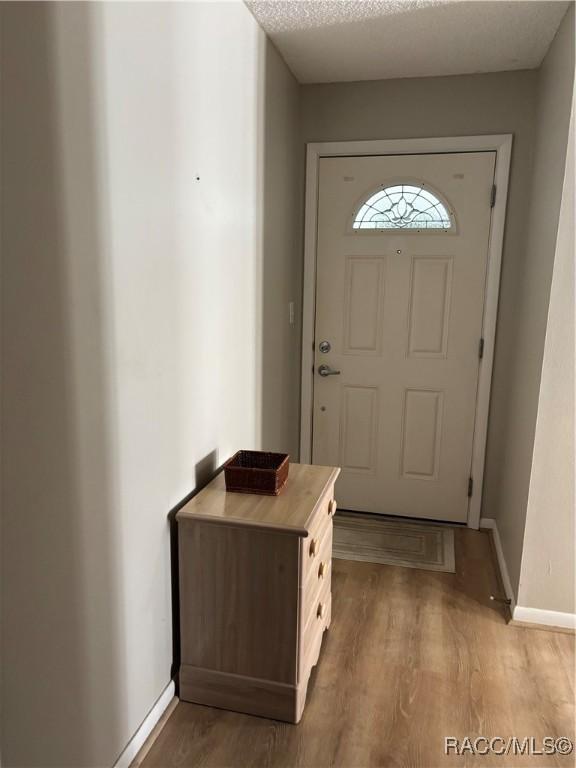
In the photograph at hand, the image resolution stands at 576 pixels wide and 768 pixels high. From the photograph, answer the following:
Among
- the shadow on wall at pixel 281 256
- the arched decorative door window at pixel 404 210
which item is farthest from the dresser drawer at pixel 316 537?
the arched decorative door window at pixel 404 210

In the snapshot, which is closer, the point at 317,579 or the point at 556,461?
the point at 317,579

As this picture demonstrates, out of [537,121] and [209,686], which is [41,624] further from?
[537,121]

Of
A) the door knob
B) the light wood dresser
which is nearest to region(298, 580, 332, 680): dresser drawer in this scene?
the light wood dresser

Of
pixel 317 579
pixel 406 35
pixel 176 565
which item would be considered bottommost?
pixel 317 579

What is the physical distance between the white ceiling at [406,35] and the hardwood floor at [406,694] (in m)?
2.42

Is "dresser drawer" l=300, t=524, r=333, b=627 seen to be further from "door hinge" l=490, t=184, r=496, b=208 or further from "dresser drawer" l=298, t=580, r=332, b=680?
"door hinge" l=490, t=184, r=496, b=208

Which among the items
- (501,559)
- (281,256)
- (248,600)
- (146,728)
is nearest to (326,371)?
(281,256)

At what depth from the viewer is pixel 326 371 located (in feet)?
11.0

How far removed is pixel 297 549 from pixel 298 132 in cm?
236

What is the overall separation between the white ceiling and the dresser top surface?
5.97 ft

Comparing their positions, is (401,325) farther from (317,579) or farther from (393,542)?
(317,579)

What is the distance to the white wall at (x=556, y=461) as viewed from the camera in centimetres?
214

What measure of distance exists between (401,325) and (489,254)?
1.91 ft

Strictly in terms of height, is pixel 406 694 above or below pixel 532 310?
below
